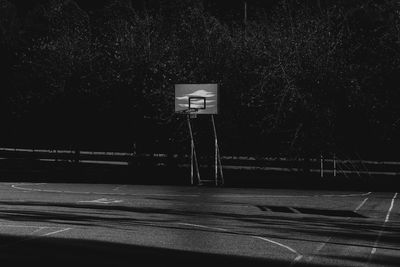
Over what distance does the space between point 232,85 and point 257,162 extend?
140 inches

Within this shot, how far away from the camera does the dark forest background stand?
32344mm

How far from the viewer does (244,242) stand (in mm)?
13367

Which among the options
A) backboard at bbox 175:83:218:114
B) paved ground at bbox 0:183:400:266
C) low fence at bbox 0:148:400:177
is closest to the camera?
paved ground at bbox 0:183:400:266

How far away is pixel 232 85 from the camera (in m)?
35.0

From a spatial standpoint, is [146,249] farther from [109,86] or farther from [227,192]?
[109,86]

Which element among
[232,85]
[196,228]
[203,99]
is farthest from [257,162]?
[196,228]

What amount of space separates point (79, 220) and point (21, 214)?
1843 mm

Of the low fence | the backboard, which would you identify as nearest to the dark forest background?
the low fence

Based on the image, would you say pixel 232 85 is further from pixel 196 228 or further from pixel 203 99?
pixel 196 228

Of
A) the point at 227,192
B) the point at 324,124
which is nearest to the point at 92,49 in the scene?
the point at 324,124

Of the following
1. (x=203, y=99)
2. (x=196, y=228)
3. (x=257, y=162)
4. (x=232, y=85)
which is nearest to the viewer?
(x=196, y=228)

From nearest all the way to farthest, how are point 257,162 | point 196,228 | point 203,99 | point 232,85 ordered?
point 196,228, point 203,99, point 257,162, point 232,85

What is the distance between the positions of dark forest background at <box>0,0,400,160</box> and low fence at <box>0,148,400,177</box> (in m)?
0.38

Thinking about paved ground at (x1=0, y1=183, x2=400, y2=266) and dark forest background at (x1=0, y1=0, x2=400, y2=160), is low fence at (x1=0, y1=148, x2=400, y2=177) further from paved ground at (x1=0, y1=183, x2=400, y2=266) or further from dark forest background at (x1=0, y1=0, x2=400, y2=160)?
paved ground at (x1=0, y1=183, x2=400, y2=266)
